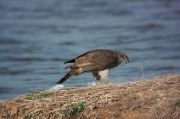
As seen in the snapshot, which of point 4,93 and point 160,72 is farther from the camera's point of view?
point 160,72

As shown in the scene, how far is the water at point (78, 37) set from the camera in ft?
53.4

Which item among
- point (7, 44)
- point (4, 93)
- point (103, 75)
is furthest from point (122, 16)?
point (103, 75)

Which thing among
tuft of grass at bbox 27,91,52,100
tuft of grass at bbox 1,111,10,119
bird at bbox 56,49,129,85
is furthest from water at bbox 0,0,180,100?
tuft of grass at bbox 1,111,10,119

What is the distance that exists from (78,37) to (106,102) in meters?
12.7

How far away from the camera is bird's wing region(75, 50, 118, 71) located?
11406mm

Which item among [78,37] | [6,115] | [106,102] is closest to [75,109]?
[106,102]

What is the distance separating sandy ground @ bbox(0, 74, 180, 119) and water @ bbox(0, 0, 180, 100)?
3504mm

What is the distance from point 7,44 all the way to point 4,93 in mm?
7039

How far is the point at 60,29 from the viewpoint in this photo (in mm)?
23828

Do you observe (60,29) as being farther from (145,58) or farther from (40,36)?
(145,58)

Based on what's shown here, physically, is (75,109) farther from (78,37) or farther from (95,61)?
(78,37)

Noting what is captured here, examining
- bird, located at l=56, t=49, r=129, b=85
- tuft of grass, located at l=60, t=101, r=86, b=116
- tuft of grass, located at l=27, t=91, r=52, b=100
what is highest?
bird, located at l=56, t=49, r=129, b=85

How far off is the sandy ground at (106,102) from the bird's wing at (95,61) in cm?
138

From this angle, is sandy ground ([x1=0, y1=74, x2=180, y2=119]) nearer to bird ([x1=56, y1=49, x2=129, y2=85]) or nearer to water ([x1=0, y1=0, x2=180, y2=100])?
bird ([x1=56, y1=49, x2=129, y2=85])
